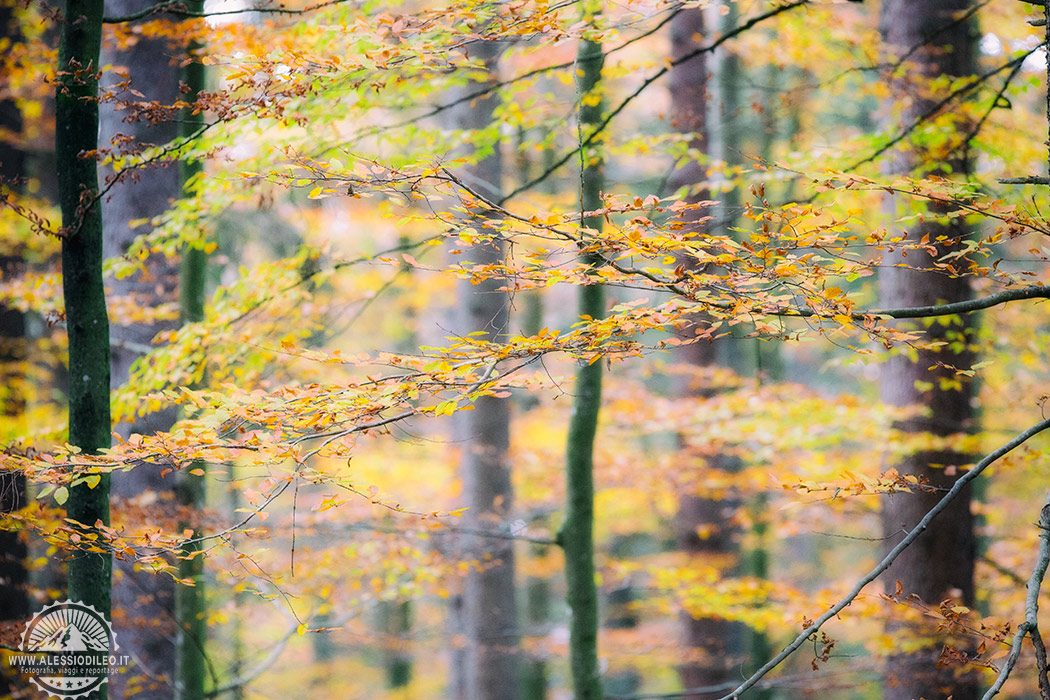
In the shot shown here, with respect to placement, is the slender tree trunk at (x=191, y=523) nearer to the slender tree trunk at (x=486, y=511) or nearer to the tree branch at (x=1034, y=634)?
the slender tree trunk at (x=486, y=511)

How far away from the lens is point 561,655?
9141mm

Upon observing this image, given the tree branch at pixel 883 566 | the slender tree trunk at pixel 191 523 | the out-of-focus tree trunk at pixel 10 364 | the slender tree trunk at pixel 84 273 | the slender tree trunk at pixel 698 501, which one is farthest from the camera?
the slender tree trunk at pixel 698 501

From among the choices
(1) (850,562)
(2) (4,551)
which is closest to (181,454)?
(2) (4,551)

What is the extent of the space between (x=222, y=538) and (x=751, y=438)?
17.8 ft

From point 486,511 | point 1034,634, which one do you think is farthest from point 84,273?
point 486,511

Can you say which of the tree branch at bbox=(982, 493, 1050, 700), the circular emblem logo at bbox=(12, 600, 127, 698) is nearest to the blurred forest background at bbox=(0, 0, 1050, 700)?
the tree branch at bbox=(982, 493, 1050, 700)

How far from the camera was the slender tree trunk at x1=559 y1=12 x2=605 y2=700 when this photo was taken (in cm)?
416

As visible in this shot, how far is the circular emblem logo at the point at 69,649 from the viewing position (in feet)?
11.0

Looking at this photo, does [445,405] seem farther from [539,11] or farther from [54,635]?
[54,635]

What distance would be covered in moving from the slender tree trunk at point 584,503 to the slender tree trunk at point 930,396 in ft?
7.71

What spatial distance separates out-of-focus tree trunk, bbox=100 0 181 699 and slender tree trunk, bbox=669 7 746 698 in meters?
4.84

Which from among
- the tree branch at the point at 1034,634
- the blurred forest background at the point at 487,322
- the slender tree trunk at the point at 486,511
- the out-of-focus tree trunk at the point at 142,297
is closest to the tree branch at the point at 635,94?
the blurred forest background at the point at 487,322

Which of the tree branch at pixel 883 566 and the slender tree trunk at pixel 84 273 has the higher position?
the slender tree trunk at pixel 84 273

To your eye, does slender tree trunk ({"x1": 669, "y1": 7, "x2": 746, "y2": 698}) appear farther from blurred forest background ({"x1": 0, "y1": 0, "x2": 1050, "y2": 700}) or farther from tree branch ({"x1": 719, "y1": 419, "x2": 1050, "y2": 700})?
tree branch ({"x1": 719, "y1": 419, "x2": 1050, "y2": 700})
